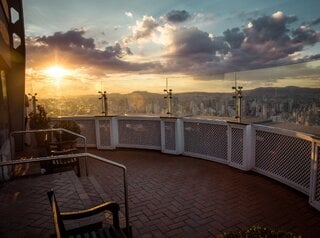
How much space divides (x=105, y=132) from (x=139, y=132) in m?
1.46

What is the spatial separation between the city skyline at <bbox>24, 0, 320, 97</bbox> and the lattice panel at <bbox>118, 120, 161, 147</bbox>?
130cm

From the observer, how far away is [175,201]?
4.82 metres

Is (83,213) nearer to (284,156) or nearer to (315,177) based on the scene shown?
(315,177)

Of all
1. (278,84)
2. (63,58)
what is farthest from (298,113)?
(63,58)

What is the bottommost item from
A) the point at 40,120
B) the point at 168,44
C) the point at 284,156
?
the point at 284,156

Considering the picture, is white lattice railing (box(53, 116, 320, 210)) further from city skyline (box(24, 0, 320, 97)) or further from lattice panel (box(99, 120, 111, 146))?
city skyline (box(24, 0, 320, 97))

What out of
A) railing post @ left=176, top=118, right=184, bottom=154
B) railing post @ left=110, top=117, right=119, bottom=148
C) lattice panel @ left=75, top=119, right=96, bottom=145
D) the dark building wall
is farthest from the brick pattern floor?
the dark building wall

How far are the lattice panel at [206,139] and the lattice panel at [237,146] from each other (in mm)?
314

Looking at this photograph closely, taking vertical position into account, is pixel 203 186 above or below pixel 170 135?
below

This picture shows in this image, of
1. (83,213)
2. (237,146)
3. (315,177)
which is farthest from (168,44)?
(83,213)

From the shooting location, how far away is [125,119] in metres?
9.20

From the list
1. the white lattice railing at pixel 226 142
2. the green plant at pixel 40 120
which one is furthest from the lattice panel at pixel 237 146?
the green plant at pixel 40 120

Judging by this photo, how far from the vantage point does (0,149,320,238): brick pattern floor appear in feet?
12.3

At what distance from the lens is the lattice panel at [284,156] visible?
15.9 ft
